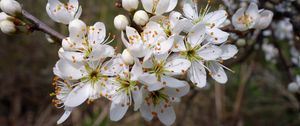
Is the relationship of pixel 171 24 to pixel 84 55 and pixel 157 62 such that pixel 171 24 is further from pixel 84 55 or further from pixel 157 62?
pixel 84 55

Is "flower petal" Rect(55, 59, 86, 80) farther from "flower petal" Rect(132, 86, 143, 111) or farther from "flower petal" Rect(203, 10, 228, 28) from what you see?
"flower petal" Rect(203, 10, 228, 28)

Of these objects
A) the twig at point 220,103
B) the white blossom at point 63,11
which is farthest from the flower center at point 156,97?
the twig at point 220,103

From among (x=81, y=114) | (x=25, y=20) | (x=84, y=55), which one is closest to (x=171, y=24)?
(x=84, y=55)

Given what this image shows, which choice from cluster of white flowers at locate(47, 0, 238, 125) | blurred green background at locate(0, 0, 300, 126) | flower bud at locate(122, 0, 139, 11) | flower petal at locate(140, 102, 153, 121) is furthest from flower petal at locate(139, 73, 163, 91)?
blurred green background at locate(0, 0, 300, 126)

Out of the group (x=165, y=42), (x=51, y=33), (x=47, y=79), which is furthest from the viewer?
(x=47, y=79)

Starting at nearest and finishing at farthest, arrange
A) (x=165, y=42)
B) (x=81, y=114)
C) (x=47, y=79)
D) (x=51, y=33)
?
(x=165, y=42), (x=51, y=33), (x=81, y=114), (x=47, y=79)

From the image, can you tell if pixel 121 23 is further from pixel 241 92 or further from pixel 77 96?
pixel 241 92

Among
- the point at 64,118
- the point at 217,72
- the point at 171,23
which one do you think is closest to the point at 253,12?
the point at 217,72
